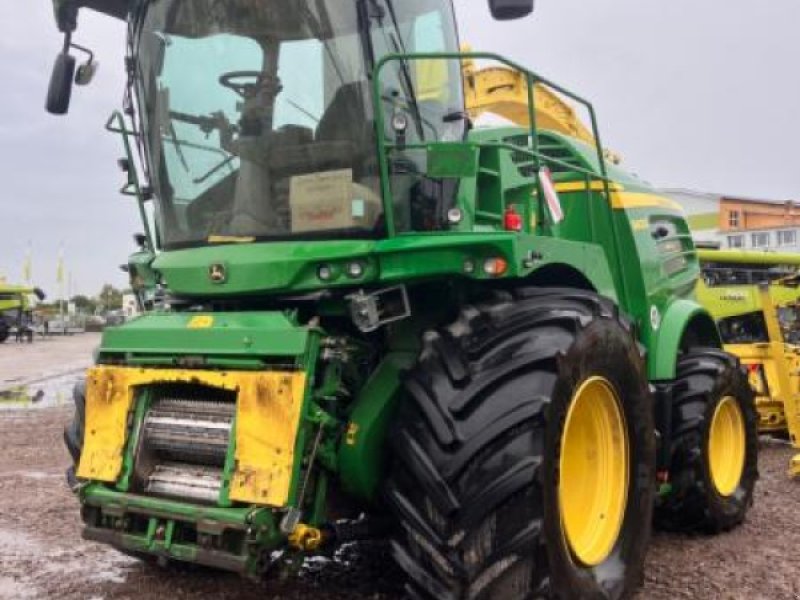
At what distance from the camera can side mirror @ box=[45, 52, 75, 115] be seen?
4512 mm

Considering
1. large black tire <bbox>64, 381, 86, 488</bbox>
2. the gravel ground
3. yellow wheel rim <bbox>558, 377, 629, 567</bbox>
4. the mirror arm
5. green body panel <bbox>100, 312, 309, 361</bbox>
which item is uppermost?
the mirror arm

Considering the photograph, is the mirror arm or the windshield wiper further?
the mirror arm

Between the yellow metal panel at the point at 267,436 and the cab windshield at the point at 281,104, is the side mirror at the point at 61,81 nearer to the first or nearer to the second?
the cab windshield at the point at 281,104

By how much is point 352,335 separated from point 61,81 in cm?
218

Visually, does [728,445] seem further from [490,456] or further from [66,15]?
[66,15]

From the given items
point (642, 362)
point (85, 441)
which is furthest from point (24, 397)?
point (642, 362)

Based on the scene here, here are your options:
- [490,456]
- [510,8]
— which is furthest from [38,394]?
[490,456]

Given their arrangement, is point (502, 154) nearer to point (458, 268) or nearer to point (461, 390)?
point (458, 268)

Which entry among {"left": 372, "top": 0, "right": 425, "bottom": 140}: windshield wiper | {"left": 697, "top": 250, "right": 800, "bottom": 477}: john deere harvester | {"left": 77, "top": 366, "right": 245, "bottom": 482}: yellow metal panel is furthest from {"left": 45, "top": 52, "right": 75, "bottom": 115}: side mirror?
{"left": 697, "top": 250, "right": 800, "bottom": 477}: john deere harvester

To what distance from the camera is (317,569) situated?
14.1 ft

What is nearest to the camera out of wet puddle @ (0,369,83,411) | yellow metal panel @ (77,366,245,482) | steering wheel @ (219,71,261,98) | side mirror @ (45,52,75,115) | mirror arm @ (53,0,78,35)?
yellow metal panel @ (77,366,245,482)

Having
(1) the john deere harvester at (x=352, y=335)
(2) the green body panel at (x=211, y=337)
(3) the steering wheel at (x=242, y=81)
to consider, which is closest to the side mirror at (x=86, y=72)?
(1) the john deere harvester at (x=352, y=335)

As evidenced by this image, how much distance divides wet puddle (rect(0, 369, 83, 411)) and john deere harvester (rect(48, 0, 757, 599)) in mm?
9255

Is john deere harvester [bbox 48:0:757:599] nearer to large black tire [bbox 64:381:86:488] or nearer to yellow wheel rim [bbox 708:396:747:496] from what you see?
large black tire [bbox 64:381:86:488]
